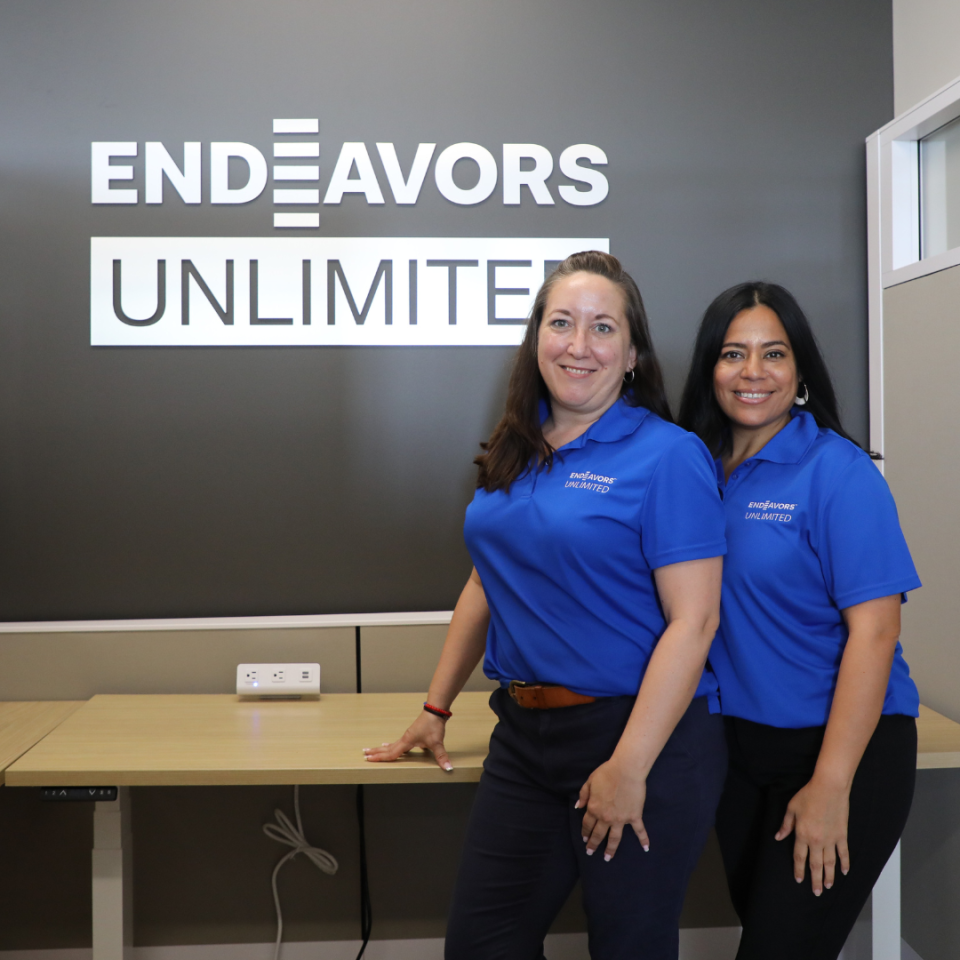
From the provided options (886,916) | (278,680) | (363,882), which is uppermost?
(278,680)

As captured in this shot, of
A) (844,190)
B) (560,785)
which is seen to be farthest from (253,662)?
(844,190)

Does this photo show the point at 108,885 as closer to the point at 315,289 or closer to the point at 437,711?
the point at 437,711

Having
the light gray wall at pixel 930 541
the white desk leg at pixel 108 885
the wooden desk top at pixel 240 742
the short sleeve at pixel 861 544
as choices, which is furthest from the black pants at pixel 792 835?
the white desk leg at pixel 108 885

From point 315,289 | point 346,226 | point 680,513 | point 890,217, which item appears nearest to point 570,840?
point 680,513

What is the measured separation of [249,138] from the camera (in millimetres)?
2408

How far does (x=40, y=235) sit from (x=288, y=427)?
0.87 metres

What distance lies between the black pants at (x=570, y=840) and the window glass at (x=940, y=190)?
1.60m

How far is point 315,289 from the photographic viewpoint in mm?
2416

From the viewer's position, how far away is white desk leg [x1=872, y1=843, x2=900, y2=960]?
1.85 m

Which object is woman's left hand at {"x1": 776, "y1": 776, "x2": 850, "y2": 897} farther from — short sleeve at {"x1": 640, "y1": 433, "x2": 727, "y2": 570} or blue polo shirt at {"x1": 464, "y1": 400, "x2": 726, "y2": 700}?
short sleeve at {"x1": 640, "y1": 433, "x2": 727, "y2": 570}

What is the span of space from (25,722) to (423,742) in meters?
1.03

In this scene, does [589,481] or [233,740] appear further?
[233,740]

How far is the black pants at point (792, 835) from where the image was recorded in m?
1.37

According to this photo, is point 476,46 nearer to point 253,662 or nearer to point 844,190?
point 844,190
